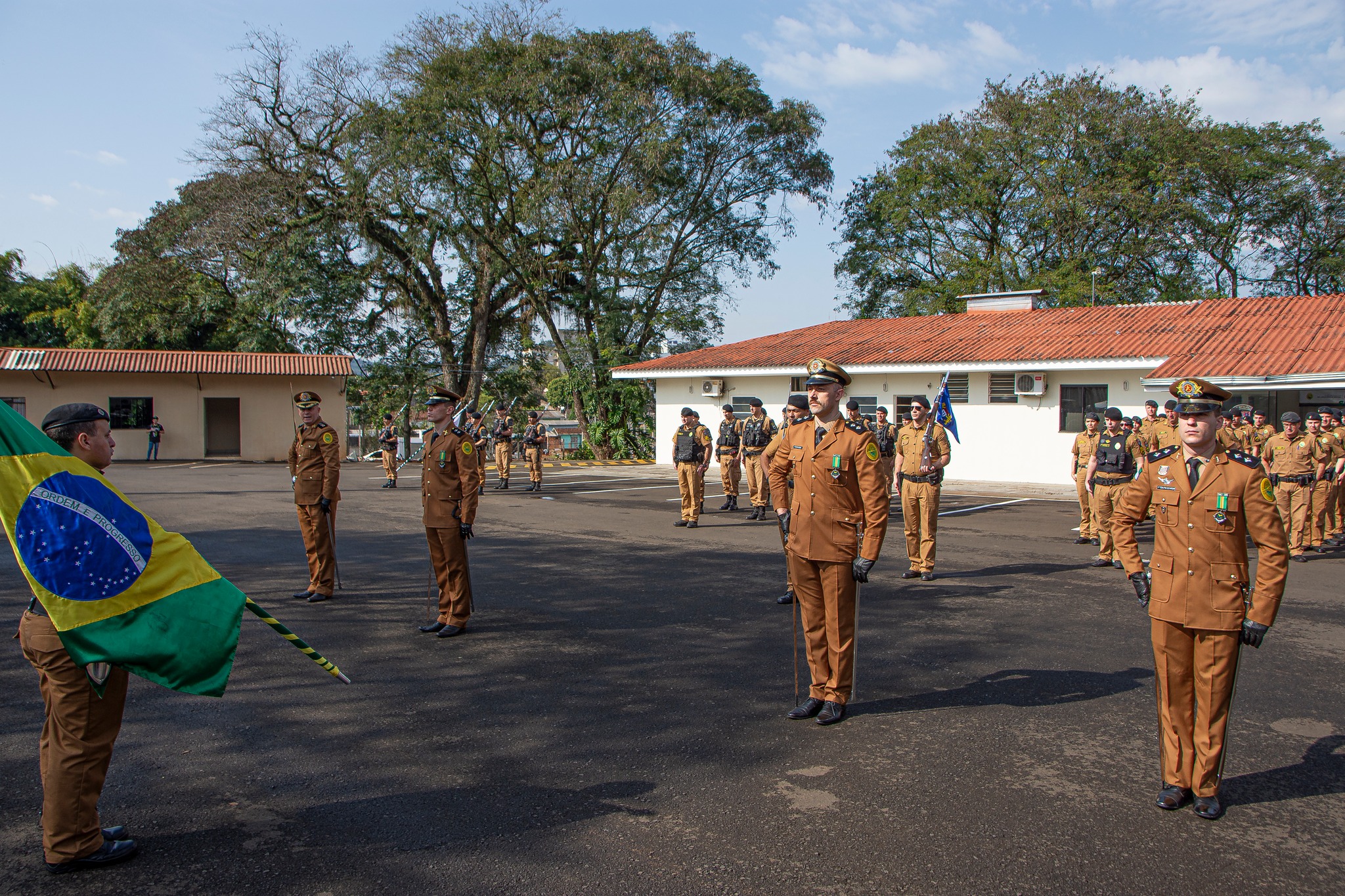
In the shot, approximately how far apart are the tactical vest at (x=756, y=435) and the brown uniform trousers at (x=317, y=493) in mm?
7996

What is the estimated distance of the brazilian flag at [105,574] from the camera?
10.5 feet

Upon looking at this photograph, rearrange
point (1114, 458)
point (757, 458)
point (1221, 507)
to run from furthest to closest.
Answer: point (757, 458)
point (1114, 458)
point (1221, 507)

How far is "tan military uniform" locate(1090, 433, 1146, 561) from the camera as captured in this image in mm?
10320

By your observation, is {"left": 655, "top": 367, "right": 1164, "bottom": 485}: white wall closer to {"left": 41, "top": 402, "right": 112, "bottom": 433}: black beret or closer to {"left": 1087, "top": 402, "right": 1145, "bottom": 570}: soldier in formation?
{"left": 1087, "top": 402, "right": 1145, "bottom": 570}: soldier in formation

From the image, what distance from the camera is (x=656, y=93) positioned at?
103 feet

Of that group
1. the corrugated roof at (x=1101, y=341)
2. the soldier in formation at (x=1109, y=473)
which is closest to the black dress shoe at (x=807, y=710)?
the soldier in formation at (x=1109, y=473)

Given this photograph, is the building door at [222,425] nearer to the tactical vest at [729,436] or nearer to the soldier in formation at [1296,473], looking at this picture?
the tactical vest at [729,436]

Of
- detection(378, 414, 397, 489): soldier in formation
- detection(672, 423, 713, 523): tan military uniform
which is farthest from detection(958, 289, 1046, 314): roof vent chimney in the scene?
detection(378, 414, 397, 489): soldier in formation

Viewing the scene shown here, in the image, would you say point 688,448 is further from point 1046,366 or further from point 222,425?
point 222,425

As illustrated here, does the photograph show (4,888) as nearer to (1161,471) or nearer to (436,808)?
(436,808)

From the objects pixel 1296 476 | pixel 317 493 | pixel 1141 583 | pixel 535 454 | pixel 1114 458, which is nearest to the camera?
pixel 1141 583

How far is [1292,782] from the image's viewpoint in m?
4.26

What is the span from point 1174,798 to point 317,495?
23.5 feet

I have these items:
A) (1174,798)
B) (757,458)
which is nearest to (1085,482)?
(757,458)
